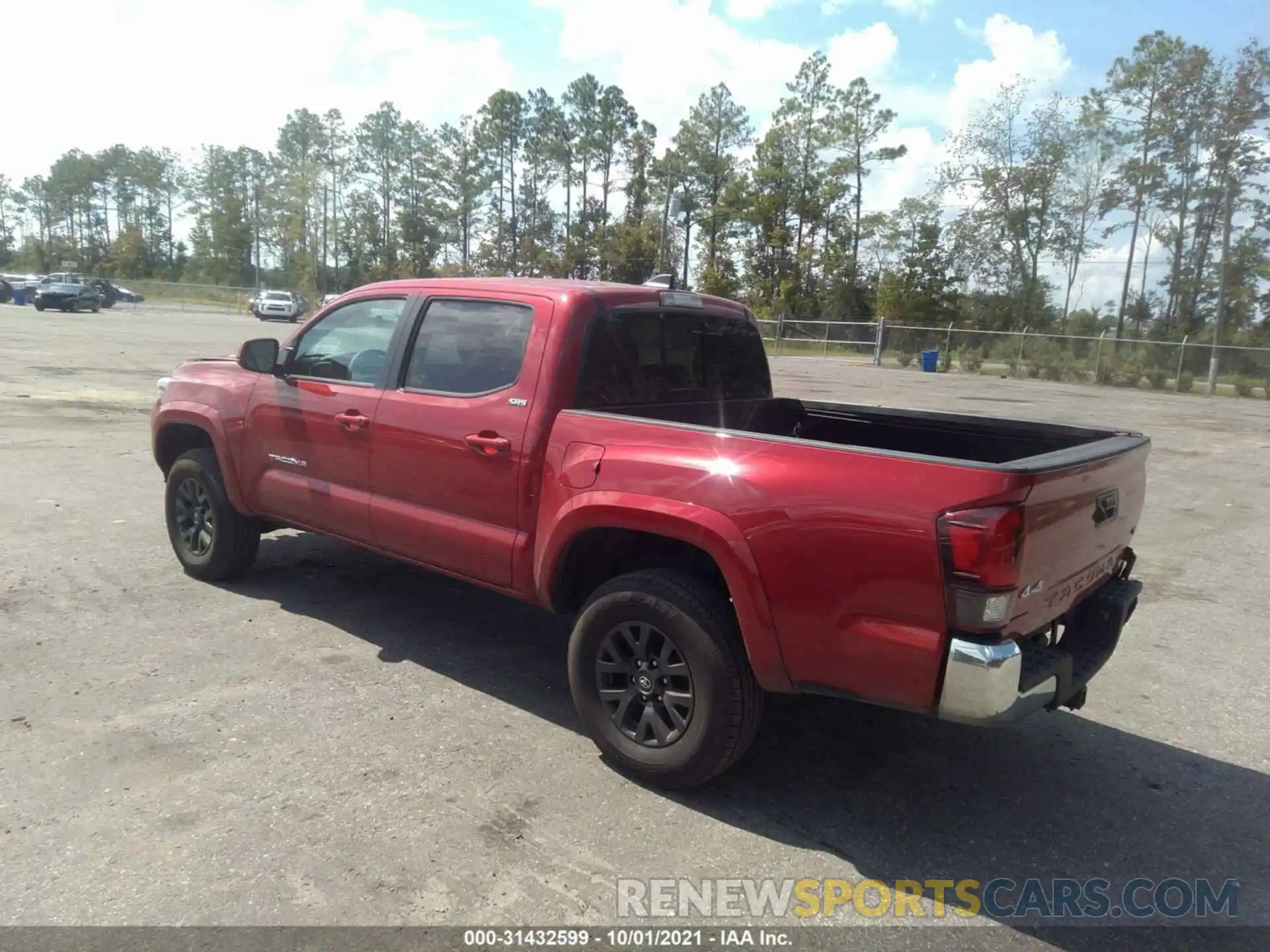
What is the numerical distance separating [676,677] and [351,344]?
2692 millimetres

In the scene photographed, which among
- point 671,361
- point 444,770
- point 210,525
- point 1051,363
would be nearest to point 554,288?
point 671,361

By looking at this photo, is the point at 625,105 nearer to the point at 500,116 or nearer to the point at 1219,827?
the point at 500,116

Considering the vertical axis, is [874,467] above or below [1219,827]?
above

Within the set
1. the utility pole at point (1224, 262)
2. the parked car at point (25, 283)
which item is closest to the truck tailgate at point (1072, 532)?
the utility pole at point (1224, 262)

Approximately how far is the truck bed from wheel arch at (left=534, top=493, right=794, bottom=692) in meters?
0.51

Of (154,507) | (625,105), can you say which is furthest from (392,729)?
(625,105)

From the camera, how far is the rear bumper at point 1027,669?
9.16 feet

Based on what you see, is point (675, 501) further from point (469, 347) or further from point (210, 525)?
point (210, 525)

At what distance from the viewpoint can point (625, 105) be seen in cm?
7362

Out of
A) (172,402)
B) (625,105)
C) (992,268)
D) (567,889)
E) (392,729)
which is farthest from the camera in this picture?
(625,105)

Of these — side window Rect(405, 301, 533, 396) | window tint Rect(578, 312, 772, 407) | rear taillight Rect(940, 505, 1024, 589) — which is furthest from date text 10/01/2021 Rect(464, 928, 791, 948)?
side window Rect(405, 301, 533, 396)

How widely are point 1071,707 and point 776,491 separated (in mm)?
1522

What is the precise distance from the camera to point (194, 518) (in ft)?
19.0

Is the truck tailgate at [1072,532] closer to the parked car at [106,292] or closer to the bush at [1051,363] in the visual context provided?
the bush at [1051,363]
